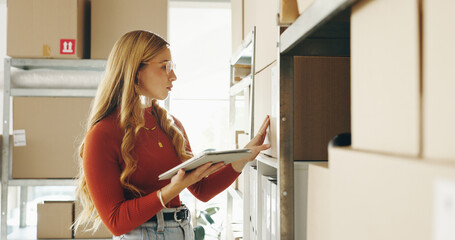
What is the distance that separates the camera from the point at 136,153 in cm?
141

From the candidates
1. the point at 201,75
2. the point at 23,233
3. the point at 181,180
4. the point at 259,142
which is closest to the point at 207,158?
the point at 181,180

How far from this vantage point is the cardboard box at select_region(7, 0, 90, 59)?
8.26 ft

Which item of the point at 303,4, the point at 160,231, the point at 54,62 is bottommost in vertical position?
the point at 160,231

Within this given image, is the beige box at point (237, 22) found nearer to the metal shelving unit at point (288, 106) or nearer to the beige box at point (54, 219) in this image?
the metal shelving unit at point (288, 106)

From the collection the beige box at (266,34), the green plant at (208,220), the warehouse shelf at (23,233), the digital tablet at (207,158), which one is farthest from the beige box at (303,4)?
the warehouse shelf at (23,233)

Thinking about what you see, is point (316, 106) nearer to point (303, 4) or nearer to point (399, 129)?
point (303, 4)

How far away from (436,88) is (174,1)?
119 inches

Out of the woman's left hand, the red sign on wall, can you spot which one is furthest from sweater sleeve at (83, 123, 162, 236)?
the red sign on wall

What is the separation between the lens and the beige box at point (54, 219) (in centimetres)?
251

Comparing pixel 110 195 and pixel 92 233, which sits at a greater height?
pixel 110 195

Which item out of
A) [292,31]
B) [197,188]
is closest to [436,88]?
[292,31]

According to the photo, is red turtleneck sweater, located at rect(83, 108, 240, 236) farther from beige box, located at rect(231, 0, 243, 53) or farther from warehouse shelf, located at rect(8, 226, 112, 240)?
warehouse shelf, located at rect(8, 226, 112, 240)

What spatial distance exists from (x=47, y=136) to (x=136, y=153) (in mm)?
1388

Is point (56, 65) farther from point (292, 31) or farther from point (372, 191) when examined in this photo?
point (372, 191)
